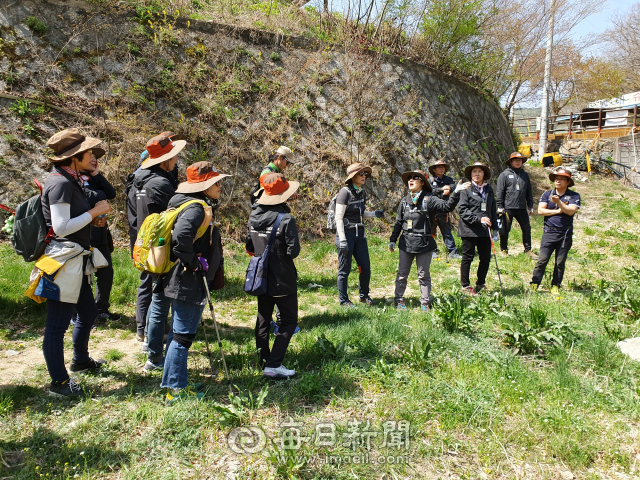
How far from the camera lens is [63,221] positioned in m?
3.41

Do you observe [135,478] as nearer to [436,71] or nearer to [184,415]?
[184,415]

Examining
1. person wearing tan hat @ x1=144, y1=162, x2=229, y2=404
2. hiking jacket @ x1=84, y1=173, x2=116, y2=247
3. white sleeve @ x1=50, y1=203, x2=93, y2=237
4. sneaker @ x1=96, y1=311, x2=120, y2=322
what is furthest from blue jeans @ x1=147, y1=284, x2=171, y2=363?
sneaker @ x1=96, y1=311, x2=120, y2=322

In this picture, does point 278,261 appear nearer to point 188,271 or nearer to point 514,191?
point 188,271

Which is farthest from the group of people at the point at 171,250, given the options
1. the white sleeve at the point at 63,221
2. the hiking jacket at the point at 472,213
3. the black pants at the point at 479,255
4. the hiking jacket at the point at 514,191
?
the hiking jacket at the point at 514,191

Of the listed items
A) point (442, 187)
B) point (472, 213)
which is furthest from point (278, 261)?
point (442, 187)

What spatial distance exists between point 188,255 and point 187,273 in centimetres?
19

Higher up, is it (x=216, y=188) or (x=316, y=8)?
(x=316, y=8)

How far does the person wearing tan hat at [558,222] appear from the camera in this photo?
256 inches

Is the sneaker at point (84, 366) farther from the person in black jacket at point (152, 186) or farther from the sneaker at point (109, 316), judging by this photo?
the sneaker at point (109, 316)

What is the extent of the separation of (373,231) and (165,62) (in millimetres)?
6396

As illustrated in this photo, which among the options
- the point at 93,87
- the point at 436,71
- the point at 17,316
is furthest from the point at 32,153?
the point at 436,71

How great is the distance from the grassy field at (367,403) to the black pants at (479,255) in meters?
1.17

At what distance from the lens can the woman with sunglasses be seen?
19.2 feet

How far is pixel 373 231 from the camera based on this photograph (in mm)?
10531
